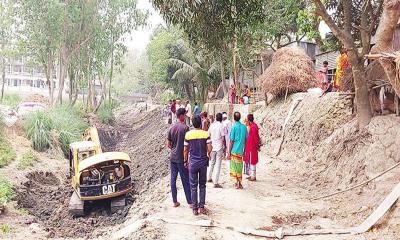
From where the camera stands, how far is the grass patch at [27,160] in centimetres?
1698

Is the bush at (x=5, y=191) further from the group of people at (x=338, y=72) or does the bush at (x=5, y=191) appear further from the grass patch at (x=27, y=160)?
the group of people at (x=338, y=72)

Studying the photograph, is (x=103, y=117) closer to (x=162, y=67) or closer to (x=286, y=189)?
(x=162, y=67)

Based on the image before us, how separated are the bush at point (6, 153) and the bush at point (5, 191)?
8.05 feet

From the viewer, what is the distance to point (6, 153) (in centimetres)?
1744

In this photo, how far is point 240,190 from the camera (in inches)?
394

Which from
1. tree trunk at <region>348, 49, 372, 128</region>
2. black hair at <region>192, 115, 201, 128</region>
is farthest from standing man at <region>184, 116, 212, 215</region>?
tree trunk at <region>348, 49, 372, 128</region>

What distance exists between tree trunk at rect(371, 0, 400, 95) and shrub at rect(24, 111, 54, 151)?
59.1ft

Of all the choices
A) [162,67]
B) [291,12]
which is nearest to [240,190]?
[291,12]

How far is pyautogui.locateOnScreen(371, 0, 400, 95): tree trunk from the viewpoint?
7.41 metres

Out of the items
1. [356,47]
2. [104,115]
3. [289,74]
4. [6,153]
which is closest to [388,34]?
[356,47]

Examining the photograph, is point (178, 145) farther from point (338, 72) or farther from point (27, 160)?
point (27, 160)

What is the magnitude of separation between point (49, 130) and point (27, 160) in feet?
15.4

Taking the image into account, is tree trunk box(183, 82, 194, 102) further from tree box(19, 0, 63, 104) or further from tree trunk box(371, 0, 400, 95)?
tree trunk box(371, 0, 400, 95)

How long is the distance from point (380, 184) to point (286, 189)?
2.64 metres
